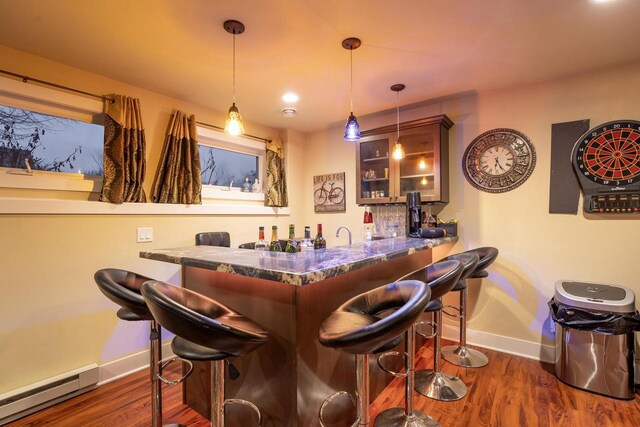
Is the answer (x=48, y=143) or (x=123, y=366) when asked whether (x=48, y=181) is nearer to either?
(x=48, y=143)

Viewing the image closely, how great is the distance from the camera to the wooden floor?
6.17 feet

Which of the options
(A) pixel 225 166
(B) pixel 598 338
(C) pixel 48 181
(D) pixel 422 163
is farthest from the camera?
(A) pixel 225 166

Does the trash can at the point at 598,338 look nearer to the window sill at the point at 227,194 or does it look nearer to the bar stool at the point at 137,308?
the bar stool at the point at 137,308

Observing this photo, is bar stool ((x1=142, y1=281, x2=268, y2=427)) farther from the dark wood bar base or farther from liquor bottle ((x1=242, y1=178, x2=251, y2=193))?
liquor bottle ((x1=242, y1=178, x2=251, y2=193))

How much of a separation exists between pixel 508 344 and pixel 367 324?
2.21 meters

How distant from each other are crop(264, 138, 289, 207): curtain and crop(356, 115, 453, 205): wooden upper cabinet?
1.00m

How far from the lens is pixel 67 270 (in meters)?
2.28

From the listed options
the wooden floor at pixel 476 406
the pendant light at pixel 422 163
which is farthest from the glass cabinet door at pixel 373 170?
the wooden floor at pixel 476 406

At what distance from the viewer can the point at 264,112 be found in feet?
11.1

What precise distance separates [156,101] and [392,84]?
2.13 metres

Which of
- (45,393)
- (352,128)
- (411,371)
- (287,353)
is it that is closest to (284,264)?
(287,353)

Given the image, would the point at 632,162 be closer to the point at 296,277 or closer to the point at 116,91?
the point at 296,277

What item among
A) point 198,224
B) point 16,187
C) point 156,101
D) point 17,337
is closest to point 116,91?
point 156,101

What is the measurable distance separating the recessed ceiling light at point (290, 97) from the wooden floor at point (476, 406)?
2560mm
